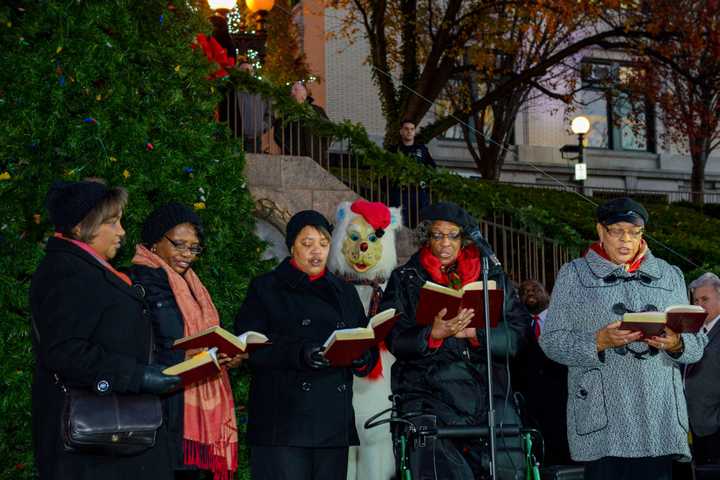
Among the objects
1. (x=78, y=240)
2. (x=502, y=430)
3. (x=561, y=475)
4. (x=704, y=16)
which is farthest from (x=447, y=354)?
(x=704, y=16)

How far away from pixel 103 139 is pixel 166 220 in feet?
4.61

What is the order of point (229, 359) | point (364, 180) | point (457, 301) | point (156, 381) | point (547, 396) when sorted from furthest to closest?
1. point (364, 180)
2. point (547, 396)
3. point (457, 301)
4. point (229, 359)
5. point (156, 381)

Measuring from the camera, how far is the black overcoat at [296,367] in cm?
633

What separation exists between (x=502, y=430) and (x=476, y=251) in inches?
51.3

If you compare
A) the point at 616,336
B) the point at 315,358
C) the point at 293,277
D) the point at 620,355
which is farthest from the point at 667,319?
the point at 293,277

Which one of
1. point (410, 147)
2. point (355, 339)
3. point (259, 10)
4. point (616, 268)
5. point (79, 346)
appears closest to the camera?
point (79, 346)

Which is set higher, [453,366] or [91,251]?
[91,251]

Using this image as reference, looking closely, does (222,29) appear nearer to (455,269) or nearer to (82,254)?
(455,269)

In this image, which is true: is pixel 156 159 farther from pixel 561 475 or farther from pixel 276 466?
pixel 561 475

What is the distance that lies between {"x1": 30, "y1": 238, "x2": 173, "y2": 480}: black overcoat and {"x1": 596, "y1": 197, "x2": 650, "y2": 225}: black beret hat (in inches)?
110

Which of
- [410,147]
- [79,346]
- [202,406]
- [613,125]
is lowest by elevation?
[202,406]

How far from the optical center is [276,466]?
6.32 metres

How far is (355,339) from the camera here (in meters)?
5.87

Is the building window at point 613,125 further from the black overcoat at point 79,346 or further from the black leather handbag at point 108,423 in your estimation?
the black leather handbag at point 108,423
